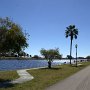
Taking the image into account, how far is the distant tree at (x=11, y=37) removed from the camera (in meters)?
25.1

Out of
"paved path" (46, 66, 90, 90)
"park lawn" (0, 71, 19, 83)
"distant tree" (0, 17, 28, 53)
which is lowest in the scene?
"paved path" (46, 66, 90, 90)

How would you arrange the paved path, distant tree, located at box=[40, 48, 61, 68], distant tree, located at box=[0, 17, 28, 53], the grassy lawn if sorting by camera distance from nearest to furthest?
the paved path, the grassy lawn, distant tree, located at box=[0, 17, 28, 53], distant tree, located at box=[40, 48, 61, 68]

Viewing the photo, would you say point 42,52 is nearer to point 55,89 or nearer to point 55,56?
point 55,56

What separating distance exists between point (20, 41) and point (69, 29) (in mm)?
63831

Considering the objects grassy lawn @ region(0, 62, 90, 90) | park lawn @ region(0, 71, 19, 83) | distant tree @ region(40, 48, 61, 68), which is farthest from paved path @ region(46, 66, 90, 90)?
distant tree @ region(40, 48, 61, 68)

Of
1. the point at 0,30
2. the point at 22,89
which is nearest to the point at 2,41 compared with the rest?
the point at 0,30

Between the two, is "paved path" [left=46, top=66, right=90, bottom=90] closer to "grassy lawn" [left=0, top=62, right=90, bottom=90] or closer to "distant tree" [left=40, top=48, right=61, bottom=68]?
"grassy lawn" [left=0, top=62, right=90, bottom=90]

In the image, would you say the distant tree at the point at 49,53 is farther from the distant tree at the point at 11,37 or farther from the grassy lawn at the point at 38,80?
the distant tree at the point at 11,37

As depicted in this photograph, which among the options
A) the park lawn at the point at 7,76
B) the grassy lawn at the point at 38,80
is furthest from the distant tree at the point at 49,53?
the park lawn at the point at 7,76

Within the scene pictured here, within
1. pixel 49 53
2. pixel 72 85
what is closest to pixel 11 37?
pixel 72 85

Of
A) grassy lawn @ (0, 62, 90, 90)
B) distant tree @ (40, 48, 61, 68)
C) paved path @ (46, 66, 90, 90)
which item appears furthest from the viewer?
distant tree @ (40, 48, 61, 68)

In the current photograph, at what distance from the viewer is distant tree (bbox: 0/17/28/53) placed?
25094 millimetres

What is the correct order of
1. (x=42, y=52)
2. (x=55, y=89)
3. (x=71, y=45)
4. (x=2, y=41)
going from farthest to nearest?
(x=71, y=45) < (x=42, y=52) < (x=2, y=41) < (x=55, y=89)

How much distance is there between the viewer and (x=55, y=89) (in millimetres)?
18656
